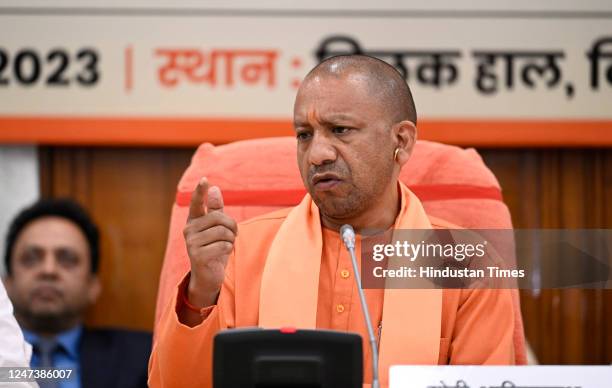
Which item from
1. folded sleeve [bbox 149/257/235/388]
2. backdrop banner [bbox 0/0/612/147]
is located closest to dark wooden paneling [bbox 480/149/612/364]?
backdrop banner [bbox 0/0/612/147]

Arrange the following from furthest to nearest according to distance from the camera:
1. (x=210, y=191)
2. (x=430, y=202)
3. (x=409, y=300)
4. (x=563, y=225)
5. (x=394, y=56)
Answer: (x=563, y=225)
(x=394, y=56)
(x=430, y=202)
(x=409, y=300)
(x=210, y=191)

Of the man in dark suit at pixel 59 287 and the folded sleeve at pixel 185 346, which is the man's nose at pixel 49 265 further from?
the folded sleeve at pixel 185 346

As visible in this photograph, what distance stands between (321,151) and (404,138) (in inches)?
10.9

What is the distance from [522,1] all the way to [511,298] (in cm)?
189

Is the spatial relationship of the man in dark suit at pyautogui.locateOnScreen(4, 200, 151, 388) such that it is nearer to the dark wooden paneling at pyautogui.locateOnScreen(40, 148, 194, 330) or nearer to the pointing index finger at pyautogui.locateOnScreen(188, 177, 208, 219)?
the dark wooden paneling at pyautogui.locateOnScreen(40, 148, 194, 330)

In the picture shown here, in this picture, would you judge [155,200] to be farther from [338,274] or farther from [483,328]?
[483,328]

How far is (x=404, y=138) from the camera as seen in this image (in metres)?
2.37

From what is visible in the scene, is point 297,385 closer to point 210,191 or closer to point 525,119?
point 210,191

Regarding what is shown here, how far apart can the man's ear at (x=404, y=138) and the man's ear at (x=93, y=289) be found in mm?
1756

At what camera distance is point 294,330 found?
167 cm

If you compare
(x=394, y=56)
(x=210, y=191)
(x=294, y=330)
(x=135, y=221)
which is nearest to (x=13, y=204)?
(x=135, y=221)

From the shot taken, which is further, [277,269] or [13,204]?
[13,204]

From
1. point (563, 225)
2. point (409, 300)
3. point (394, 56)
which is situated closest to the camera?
point (409, 300)

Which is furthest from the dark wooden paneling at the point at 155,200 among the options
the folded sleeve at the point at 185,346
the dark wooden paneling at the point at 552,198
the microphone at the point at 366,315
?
the microphone at the point at 366,315
